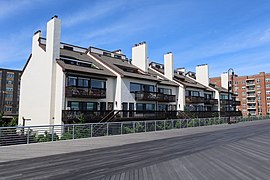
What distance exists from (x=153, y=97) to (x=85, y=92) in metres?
11.0

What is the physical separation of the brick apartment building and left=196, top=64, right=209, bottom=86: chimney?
165 ft

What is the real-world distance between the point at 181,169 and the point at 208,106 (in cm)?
4169

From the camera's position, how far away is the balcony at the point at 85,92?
2264 cm

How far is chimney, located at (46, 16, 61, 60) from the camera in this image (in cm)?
2364

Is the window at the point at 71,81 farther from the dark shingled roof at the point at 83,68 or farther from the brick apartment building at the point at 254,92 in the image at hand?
the brick apartment building at the point at 254,92

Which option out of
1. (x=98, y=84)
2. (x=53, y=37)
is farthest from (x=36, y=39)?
(x=98, y=84)

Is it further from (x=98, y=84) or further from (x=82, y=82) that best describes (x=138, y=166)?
(x=98, y=84)

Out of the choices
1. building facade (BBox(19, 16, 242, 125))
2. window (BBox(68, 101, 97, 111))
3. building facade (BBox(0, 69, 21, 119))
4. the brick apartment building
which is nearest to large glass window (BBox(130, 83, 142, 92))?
building facade (BBox(19, 16, 242, 125))

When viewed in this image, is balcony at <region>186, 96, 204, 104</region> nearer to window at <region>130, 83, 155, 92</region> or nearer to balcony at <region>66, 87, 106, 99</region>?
window at <region>130, 83, 155, 92</region>

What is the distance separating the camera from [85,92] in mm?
23562

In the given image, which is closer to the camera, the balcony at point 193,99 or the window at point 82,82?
the window at point 82,82

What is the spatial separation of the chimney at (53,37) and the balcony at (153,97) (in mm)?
11537

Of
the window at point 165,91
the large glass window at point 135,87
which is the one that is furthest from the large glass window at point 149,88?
the window at point 165,91

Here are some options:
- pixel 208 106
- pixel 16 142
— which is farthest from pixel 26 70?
pixel 208 106
